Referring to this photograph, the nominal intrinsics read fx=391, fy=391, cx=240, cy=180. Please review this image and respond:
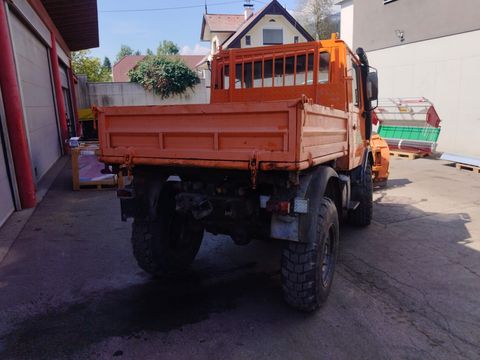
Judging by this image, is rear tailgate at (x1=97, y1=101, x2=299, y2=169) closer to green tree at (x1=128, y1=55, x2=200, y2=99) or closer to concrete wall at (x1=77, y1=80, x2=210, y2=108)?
concrete wall at (x1=77, y1=80, x2=210, y2=108)

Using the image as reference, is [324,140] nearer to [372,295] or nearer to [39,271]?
[372,295]

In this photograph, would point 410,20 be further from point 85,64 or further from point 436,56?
point 85,64

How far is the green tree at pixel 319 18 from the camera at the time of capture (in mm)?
36875

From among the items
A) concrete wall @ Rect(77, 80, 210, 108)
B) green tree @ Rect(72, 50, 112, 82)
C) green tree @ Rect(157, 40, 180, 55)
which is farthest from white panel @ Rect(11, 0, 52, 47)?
green tree @ Rect(157, 40, 180, 55)

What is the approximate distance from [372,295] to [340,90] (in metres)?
2.18

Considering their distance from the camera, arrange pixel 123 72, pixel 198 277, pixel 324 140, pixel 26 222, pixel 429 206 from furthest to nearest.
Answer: pixel 123 72, pixel 429 206, pixel 26 222, pixel 198 277, pixel 324 140

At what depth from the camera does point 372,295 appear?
3.72m

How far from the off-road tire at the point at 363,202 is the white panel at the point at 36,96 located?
6.60 meters

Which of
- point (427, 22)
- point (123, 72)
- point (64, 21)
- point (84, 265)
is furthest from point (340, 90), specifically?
point (123, 72)

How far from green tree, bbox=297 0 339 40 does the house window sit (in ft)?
16.4

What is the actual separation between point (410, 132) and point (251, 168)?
12162 mm

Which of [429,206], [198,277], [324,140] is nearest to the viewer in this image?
[324,140]

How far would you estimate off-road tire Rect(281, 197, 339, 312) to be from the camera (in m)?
3.20

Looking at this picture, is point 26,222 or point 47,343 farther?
point 26,222
